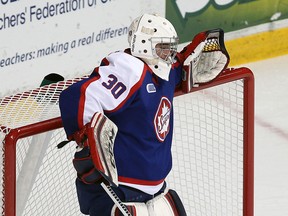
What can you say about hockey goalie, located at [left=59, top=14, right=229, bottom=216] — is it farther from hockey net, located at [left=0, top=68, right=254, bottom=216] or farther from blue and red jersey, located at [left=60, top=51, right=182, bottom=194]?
hockey net, located at [left=0, top=68, right=254, bottom=216]

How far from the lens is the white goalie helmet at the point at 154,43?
344 cm

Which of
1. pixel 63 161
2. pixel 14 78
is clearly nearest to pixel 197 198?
pixel 63 161

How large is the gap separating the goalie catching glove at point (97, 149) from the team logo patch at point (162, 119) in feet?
0.74

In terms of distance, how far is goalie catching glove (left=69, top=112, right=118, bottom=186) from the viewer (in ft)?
10.5

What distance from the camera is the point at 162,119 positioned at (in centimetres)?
352

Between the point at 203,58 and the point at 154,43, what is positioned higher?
the point at 154,43

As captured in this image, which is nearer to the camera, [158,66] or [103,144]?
[103,144]

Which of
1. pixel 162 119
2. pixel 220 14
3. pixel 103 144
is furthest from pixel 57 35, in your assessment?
pixel 103 144

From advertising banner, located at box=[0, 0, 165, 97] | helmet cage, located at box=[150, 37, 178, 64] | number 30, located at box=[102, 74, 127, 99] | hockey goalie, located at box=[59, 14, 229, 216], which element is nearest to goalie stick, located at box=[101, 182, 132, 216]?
hockey goalie, located at box=[59, 14, 229, 216]

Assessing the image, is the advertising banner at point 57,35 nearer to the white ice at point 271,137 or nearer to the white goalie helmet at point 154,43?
the white ice at point 271,137

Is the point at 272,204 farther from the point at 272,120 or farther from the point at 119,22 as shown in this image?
the point at 119,22

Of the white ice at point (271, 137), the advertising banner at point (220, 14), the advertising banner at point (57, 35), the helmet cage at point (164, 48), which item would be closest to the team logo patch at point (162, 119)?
the helmet cage at point (164, 48)

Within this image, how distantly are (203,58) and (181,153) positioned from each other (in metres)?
0.75

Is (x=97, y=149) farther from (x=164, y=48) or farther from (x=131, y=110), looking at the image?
(x=164, y=48)
